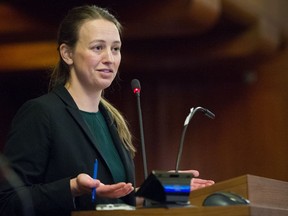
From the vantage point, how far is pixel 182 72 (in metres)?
3.53

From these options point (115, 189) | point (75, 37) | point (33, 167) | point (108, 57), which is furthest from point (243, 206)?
point (75, 37)

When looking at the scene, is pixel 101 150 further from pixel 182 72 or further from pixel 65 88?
pixel 182 72

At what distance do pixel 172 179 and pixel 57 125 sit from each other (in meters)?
0.44

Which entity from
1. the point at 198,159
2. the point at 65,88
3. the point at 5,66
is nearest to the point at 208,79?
the point at 198,159

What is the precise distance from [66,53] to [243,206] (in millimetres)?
860

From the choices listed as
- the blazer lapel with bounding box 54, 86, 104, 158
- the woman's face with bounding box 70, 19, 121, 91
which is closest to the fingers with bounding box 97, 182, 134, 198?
the blazer lapel with bounding box 54, 86, 104, 158

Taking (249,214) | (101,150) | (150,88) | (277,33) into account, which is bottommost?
(249,214)

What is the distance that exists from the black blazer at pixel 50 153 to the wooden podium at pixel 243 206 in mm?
169

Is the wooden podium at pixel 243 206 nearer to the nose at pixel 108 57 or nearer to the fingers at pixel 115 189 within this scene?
the fingers at pixel 115 189

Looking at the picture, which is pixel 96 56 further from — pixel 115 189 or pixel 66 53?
pixel 115 189

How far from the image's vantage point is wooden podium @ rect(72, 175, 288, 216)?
3.55ft

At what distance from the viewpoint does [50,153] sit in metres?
1.49

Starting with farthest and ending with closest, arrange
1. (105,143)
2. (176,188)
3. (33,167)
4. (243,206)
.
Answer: (105,143) < (33,167) < (176,188) < (243,206)

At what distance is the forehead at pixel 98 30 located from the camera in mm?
1689
